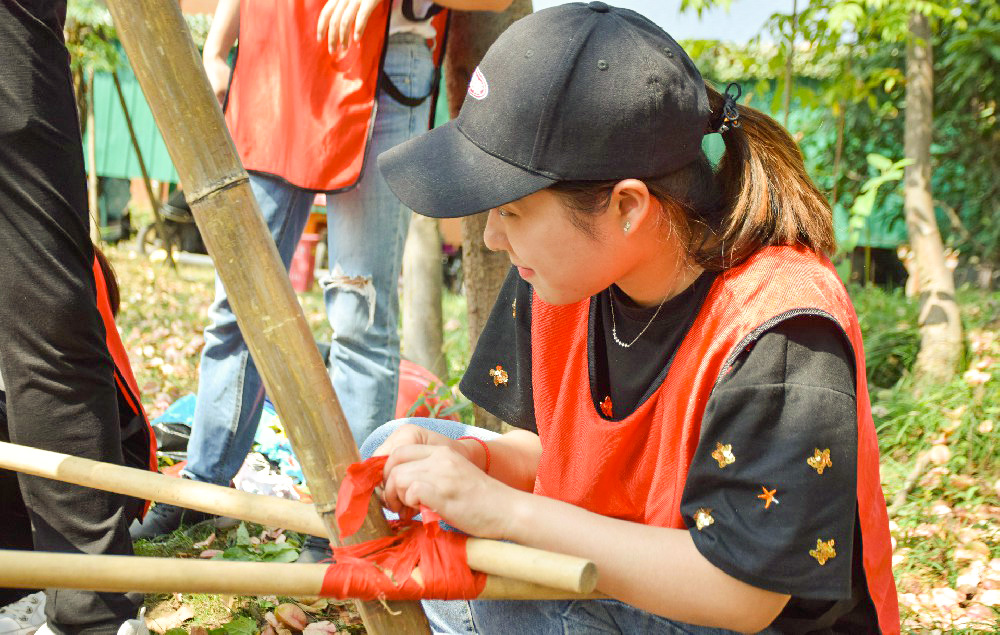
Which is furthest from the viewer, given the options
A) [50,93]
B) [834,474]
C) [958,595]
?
[958,595]

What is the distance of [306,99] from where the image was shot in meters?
2.43

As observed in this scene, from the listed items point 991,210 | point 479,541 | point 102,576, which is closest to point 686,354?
point 479,541

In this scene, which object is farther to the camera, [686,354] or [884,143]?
[884,143]

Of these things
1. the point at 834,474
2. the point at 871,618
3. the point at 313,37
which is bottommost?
the point at 871,618

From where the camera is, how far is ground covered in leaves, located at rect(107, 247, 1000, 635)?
2.23 metres

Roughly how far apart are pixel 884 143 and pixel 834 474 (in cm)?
650

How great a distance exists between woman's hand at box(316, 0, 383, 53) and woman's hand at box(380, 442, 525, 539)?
1357 mm

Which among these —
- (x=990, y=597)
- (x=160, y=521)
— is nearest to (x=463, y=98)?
(x=160, y=521)

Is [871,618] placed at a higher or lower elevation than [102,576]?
lower

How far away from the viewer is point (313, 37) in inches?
95.5

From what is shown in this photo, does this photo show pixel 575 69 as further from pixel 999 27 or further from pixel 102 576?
pixel 999 27

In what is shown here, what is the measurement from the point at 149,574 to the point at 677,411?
744 mm

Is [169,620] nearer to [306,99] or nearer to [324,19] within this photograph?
[306,99]

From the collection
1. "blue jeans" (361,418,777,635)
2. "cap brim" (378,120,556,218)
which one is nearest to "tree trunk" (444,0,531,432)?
"blue jeans" (361,418,777,635)
